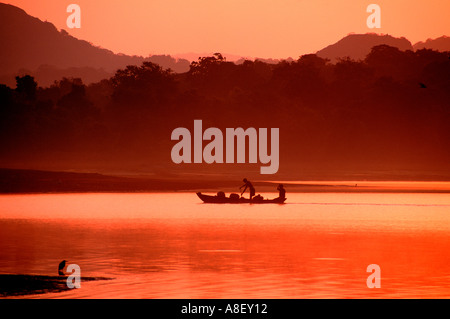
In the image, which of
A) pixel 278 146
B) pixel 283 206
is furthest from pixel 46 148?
pixel 283 206

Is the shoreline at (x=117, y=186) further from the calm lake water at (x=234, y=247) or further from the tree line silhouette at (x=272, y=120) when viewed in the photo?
the tree line silhouette at (x=272, y=120)

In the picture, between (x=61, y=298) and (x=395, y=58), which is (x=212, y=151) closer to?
(x=395, y=58)

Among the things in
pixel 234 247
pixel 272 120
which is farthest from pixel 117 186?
pixel 272 120

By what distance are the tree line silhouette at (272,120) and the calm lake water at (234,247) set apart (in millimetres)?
66550

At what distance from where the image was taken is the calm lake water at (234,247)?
23531 millimetres

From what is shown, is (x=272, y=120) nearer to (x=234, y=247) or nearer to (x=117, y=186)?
(x=117, y=186)

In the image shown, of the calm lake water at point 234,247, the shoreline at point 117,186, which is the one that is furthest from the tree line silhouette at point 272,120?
the calm lake water at point 234,247

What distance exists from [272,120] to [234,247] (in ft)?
334

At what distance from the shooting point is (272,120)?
13588cm

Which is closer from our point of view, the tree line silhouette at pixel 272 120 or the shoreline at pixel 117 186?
the shoreline at pixel 117 186

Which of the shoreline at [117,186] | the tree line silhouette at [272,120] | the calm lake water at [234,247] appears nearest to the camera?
the calm lake water at [234,247]

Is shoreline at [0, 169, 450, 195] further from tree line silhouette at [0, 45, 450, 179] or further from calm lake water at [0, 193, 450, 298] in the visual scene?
tree line silhouette at [0, 45, 450, 179]

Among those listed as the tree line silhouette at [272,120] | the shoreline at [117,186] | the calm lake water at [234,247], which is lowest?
the calm lake water at [234,247]

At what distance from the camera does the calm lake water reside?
77.2 ft
